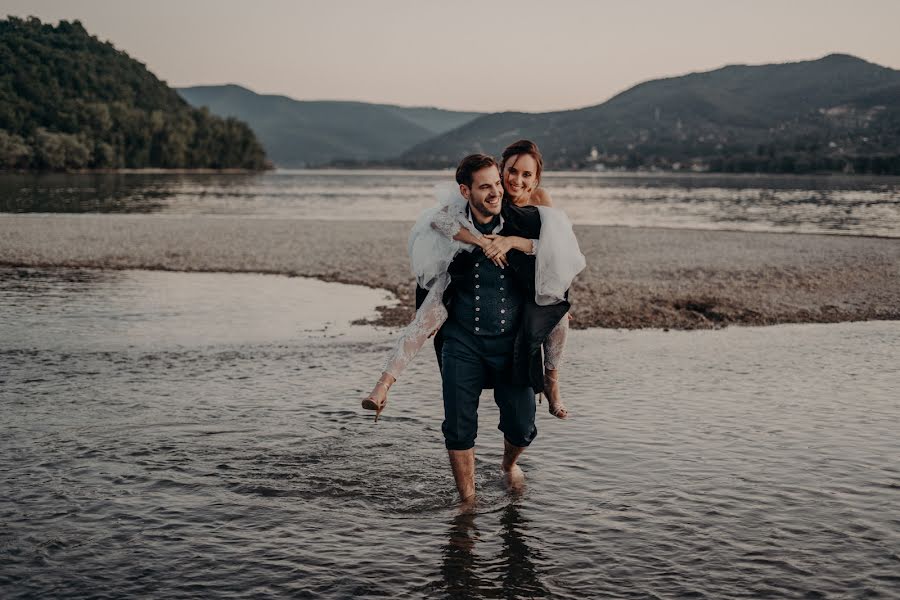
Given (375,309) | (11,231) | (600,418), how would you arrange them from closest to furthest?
(600,418)
(375,309)
(11,231)

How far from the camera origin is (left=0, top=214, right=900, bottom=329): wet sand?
17406 millimetres

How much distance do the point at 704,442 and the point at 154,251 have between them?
21.8 meters

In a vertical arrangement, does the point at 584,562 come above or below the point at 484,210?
below

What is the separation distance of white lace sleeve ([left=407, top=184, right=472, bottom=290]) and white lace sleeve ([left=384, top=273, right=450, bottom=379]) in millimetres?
93

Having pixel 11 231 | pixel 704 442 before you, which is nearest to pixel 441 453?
pixel 704 442

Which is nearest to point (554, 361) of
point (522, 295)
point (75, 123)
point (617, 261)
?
point (522, 295)

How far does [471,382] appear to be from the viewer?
6.30 meters

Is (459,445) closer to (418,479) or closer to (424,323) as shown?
(424,323)

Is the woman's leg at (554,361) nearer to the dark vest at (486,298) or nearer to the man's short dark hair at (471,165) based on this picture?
the dark vest at (486,298)

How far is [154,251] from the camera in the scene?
27.1 meters

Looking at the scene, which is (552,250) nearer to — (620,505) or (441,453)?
(620,505)

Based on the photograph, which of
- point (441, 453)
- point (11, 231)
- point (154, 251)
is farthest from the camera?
point (11, 231)

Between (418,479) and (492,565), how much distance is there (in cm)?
178

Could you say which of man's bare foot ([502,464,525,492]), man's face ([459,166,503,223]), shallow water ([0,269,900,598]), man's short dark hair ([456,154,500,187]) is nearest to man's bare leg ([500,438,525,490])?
man's bare foot ([502,464,525,492])
